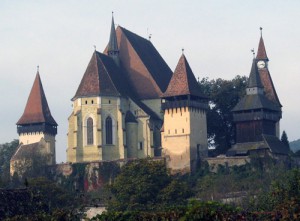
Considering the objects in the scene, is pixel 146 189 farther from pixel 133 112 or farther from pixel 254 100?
pixel 133 112

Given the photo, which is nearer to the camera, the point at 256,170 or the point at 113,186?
the point at 113,186

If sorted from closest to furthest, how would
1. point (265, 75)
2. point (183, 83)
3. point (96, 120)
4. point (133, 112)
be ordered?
point (183, 83) < point (96, 120) < point (133, 112) < point (265, 75)

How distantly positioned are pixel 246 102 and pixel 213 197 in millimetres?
14707

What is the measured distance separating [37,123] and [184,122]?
14844 mm

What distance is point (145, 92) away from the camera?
100312 mm

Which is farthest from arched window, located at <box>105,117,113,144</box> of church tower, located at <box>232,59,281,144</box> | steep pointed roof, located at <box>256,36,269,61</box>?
steep pointed roof, located at <box>256,36,269,61</box>

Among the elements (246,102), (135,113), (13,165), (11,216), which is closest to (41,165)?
(13,165)

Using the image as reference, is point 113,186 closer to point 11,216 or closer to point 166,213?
point 11,216

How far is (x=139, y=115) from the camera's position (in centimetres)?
9700

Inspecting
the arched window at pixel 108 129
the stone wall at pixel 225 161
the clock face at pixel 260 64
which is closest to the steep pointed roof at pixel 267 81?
the clock face at pixel 260 64

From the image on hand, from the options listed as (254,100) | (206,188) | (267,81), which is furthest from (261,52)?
(206,188)

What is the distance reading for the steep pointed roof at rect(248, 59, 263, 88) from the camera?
304 ft

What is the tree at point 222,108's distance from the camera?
97.3 m

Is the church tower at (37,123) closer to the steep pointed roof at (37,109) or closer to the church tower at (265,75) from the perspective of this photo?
the steep pointed roof at (37,109)
